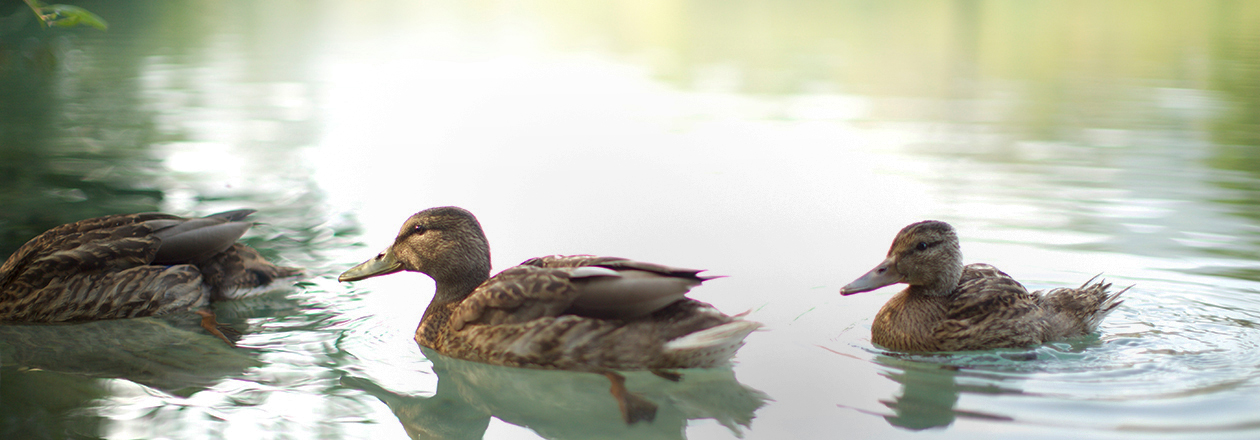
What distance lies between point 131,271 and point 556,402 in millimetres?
2665

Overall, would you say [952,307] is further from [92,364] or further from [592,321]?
[92,364]

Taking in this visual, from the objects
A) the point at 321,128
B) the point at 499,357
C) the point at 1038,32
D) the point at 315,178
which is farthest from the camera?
the point at 1038,32

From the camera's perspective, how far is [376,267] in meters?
5.23

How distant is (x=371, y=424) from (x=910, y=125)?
9403mm

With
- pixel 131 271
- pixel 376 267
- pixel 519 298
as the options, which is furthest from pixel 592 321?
pixel 131 271

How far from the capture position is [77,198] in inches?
304

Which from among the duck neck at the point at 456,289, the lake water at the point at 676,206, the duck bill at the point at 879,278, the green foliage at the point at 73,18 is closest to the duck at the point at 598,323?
the lake water at the point at 676,206

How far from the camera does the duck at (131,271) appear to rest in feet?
17.1

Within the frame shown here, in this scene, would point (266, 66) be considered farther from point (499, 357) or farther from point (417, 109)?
point (499, 357)

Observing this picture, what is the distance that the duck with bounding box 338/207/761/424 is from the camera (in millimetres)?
4395

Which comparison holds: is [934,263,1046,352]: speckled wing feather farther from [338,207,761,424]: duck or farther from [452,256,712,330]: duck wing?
[452,256,712,330]: duck wing

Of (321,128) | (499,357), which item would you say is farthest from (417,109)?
(499,357)

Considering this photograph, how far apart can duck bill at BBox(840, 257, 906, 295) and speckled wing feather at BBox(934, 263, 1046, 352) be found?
12.3 inches

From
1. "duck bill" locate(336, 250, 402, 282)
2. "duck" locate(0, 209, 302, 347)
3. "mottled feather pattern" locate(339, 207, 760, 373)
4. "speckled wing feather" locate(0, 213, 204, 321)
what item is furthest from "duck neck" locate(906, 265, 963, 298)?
"speckled wing feather" locate(0, 213, 204, 321)
